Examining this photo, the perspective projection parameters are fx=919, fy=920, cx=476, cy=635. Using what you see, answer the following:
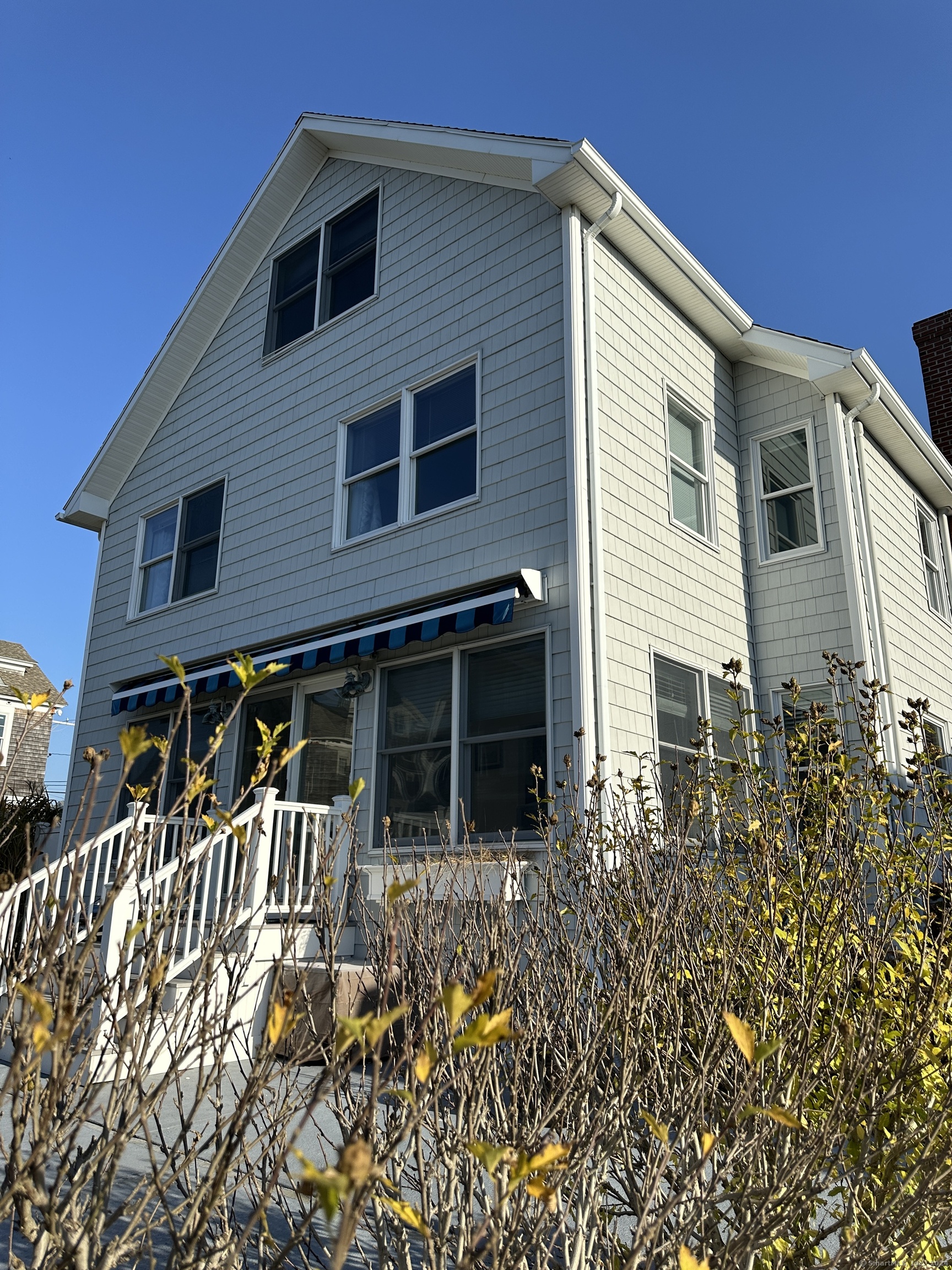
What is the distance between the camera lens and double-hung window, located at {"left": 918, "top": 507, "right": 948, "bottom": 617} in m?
11.5

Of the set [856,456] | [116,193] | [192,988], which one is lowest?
[192,988]

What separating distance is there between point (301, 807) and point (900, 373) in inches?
990

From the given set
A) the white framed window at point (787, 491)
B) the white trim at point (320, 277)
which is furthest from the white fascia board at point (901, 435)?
the white trim at point (320, 277)

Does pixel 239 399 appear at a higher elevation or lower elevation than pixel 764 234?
lower

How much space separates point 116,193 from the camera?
578 inches

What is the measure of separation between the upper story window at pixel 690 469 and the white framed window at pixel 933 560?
148 inches

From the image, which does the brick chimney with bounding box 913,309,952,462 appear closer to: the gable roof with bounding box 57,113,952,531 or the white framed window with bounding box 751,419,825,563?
the gable roof with bounding box 57,113,952,531

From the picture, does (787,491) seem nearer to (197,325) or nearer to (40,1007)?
(197,325)

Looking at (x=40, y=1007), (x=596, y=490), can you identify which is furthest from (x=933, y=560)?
(x=40, y=1007)

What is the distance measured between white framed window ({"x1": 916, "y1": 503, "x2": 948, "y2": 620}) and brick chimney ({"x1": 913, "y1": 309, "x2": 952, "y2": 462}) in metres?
2.28

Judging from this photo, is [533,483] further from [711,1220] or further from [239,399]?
[711,1220]

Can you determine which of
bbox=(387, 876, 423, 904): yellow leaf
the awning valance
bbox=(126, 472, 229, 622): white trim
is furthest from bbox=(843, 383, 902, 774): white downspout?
bbox=(387, 876, 423, 904): yellow leaf

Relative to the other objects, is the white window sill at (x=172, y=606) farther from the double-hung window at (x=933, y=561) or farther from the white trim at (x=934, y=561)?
the double-hung window at (x=933, y=561)

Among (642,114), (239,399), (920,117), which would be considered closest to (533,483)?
(239,399)
